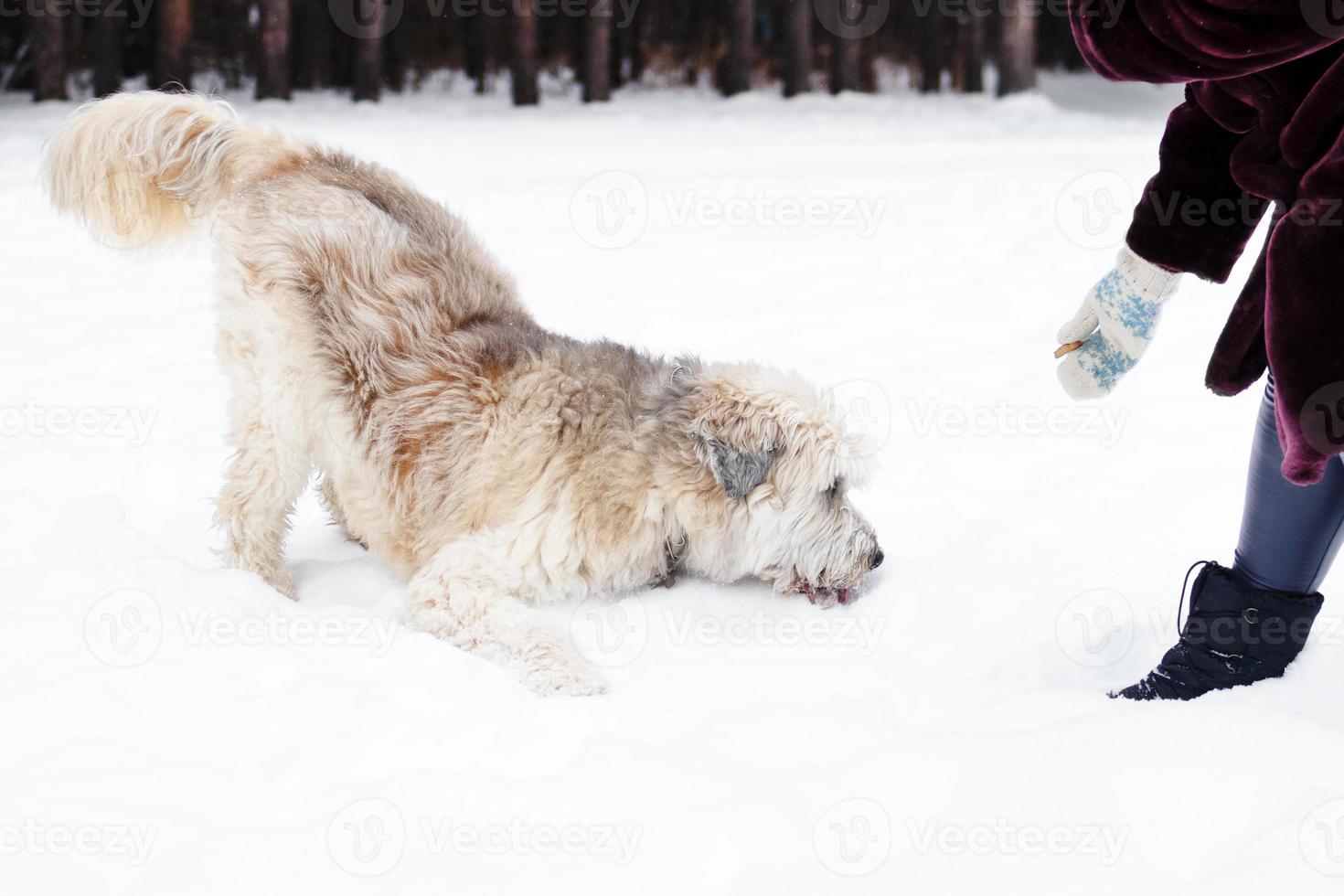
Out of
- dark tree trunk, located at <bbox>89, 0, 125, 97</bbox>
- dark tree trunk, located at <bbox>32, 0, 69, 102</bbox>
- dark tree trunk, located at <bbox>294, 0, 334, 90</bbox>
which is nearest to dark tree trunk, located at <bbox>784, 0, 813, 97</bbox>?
dark tree trunk, located at <bbox>294, 0, 334, 90</bbox>

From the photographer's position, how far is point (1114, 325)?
281 centimetres

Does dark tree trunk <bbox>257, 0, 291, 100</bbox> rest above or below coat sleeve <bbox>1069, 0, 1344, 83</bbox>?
above

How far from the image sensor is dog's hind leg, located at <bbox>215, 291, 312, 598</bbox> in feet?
11.8

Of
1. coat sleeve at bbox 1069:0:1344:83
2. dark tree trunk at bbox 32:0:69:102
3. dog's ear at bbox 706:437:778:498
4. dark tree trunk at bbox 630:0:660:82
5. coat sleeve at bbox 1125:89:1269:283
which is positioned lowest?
dog's ear at bbox 706:437:778:498

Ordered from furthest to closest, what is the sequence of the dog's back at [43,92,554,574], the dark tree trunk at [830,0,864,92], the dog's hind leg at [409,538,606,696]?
the dark tree trunk at [830,0,864,92] → the dog's back at [43,92,554,574] → the dog's hind leg at [409,538,606,696]

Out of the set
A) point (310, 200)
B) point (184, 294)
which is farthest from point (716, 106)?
point (310, 200)

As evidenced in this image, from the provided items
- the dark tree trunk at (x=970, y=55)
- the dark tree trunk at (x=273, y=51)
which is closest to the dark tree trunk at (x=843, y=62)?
the dark tree trunk at (x=970, y=55)

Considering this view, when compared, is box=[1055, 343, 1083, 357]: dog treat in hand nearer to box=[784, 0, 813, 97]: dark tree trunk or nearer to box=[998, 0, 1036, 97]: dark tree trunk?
box=[784, 0, 813, 97]: dark tree trunk

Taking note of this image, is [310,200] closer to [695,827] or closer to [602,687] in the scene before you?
[602,687]

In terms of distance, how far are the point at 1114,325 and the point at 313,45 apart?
1019 centimetres

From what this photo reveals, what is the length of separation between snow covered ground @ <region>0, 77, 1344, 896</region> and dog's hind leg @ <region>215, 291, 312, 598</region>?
6.6 inches

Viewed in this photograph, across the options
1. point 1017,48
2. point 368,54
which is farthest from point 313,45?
point 1017,48

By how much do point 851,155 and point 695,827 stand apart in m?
8.14

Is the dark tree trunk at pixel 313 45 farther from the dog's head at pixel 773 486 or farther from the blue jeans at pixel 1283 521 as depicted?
the blue jeans at pixel 1283 521
